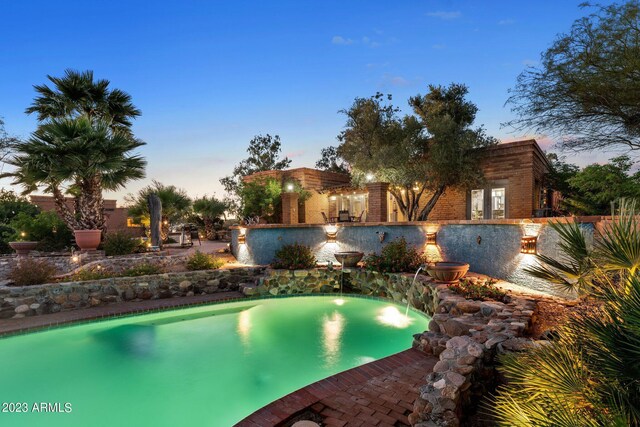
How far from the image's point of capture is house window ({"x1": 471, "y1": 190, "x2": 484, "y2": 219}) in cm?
1416

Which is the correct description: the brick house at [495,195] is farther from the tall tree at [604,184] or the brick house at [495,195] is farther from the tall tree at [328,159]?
the tall tree at [328,159]

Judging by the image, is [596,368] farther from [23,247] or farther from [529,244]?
[23,247]

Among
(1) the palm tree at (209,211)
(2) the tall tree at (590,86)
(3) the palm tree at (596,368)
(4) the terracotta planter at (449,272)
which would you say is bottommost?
(4) the terracotta planter at (449,272)

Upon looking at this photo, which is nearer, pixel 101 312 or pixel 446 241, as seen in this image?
pixel 101 312

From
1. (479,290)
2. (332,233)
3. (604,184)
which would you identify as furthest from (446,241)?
(604,184)

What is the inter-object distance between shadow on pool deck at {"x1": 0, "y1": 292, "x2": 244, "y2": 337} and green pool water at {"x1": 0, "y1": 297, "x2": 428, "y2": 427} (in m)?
0.21

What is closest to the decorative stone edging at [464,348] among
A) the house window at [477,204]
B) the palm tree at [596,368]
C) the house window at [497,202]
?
the palm tree at [596,368]

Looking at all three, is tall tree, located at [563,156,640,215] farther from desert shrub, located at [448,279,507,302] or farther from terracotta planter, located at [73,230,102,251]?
terracotta planter, located at [73,230,102,251]

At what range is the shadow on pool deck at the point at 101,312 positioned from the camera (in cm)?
694

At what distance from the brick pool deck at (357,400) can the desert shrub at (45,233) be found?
48.1ft

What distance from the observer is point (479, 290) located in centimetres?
624

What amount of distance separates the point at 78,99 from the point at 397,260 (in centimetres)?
1464

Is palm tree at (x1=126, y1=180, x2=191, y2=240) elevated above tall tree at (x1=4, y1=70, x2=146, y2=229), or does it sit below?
below

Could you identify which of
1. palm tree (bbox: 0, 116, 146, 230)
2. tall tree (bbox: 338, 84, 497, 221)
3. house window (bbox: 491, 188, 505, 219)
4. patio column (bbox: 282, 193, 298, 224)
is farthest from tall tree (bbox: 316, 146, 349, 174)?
palm tree (bbox: 0, 116, 146, 230)
